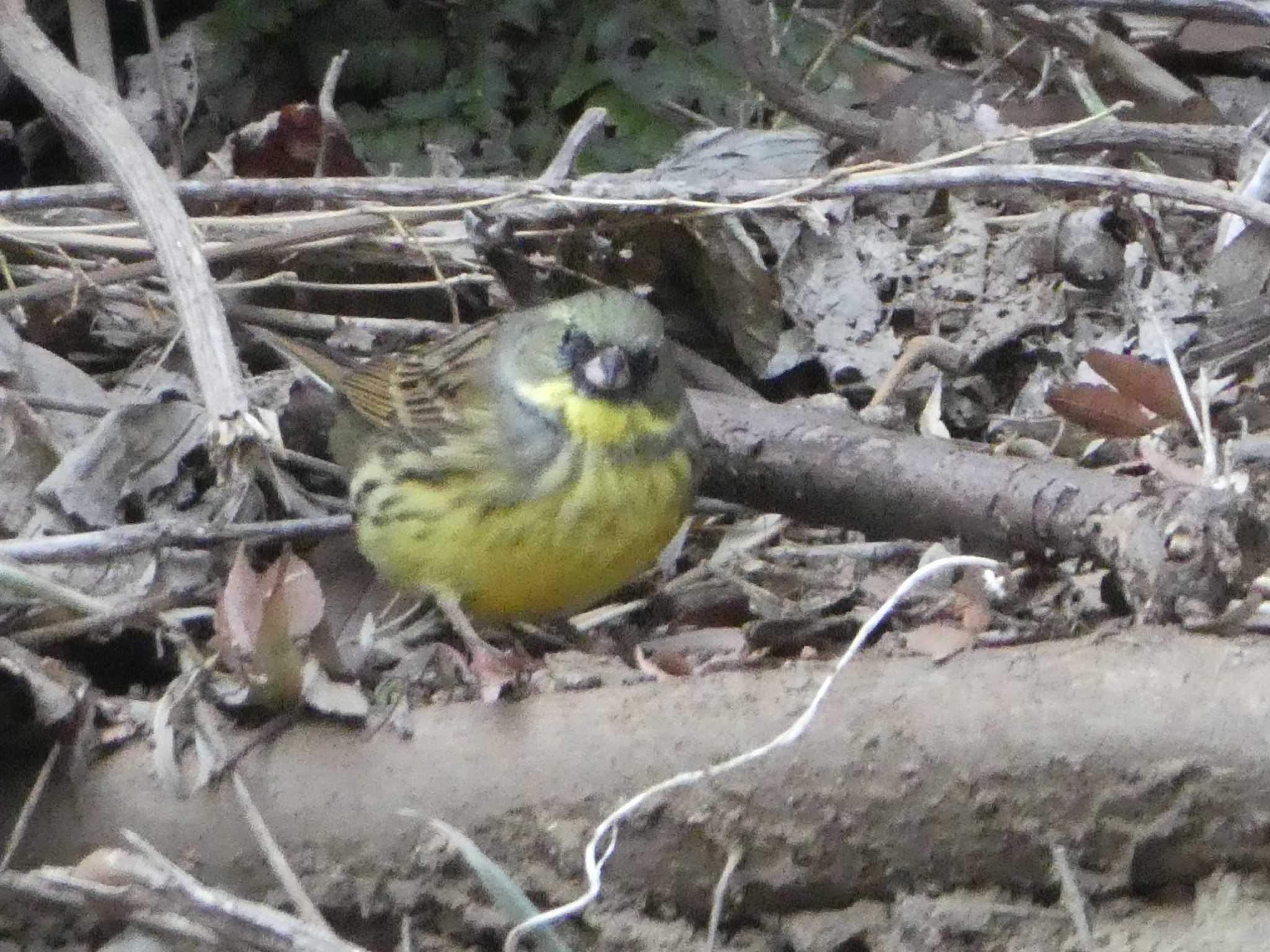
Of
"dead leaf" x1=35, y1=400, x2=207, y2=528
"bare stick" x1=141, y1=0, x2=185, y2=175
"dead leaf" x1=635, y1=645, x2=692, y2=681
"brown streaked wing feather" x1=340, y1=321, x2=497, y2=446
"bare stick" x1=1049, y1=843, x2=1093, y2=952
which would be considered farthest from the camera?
"bare stick" x1=141, y1=0, x2=185, y2=175

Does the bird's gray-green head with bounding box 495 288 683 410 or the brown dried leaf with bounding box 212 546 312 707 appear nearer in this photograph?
the brown dried leaf with bounding box 212 546 312 707

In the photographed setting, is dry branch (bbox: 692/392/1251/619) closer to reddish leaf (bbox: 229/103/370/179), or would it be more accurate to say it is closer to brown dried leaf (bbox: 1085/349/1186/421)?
brown dried leaf (bbox: 1085/349/1186/421)

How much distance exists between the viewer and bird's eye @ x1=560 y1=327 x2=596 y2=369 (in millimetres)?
3465

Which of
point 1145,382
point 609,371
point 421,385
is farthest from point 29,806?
point 1145,382

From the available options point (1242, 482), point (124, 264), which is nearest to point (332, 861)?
point (1242, 482)

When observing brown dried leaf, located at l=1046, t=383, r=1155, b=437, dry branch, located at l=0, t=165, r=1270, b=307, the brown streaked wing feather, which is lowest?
brown dried leaf, located at l=1046, t=383, r=1155, b=437

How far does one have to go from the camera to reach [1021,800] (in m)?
2.30

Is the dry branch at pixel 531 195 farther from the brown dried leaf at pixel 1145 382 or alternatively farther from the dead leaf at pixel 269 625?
the dead leaf at pixel 269 625

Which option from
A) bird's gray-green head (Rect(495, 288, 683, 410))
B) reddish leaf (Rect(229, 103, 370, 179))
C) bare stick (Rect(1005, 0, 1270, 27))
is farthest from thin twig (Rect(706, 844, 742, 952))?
bare stick (Rect(1005, 0, 1270, 27))

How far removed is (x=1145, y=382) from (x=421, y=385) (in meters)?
1.51

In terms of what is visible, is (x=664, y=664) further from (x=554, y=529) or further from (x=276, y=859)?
(x=276, y=859)

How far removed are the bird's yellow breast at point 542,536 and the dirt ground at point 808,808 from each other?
730 mm

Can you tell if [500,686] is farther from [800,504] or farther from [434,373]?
[434,373]

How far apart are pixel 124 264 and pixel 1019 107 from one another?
2438 mm
